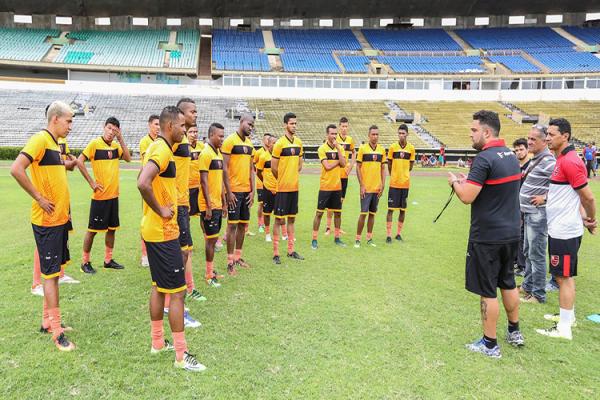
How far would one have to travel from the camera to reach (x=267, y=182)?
371 inches

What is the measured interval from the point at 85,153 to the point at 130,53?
42.8 meters

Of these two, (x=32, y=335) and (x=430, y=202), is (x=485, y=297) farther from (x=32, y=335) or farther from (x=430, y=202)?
(x=430, y=202)

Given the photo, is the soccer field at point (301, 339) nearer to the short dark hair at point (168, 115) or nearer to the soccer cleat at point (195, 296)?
the soccer cleat at point (195, 296)

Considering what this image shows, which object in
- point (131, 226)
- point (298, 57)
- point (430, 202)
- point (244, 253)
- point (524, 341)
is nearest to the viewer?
point (524, 341)

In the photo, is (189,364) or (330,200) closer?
(189,364)

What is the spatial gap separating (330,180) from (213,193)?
9.89ft

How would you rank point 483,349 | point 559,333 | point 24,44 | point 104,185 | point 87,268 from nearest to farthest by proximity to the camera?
point 483,349 < point 559,333 < point 87,268 < point 104,185 < point 24,44

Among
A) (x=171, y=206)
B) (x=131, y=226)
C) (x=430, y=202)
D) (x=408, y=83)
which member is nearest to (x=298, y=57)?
(x=408, y=83)

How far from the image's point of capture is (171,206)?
13.1 feet

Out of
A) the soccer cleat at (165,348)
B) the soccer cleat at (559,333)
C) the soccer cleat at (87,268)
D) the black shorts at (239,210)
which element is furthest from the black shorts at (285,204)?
the soccer cleat at (559,333)

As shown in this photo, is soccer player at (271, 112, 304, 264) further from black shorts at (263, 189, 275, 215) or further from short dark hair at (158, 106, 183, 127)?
short dark hair at (158, 106, 183, 127)

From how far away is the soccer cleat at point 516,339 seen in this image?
176 inches

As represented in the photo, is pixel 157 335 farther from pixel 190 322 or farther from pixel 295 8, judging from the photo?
pixel 295 8

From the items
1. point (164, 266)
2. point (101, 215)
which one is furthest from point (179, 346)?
point (101, 215)
